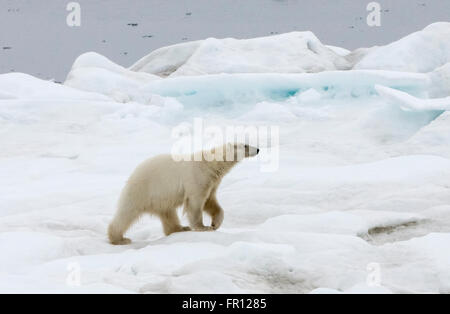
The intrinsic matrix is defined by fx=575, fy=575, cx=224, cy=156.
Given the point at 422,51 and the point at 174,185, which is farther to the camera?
the point at 422,51

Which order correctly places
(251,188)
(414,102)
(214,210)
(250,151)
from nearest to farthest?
(250,151), (214,210), (251,188), (414,102)

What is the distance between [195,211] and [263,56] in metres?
14.4

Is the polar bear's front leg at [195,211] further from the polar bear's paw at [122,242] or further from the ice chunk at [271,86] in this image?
the ice chunk at [271,86]

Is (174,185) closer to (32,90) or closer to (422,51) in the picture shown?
(32,90)

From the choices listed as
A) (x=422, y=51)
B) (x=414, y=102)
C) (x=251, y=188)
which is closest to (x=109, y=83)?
(x=422, y=51)

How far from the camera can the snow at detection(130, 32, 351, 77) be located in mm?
17234

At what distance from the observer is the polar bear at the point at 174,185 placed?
426 centimetres

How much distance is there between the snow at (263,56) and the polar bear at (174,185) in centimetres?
1281

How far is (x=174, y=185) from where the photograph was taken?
4281mm

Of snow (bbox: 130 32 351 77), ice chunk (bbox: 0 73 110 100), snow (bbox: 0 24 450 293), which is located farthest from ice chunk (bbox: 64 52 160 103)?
snow (bbox: 130 32 351 77)

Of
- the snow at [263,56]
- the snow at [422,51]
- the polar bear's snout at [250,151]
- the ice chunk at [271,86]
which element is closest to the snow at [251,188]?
the ice chunk at [271,86]

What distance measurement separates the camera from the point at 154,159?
14.5 ft
